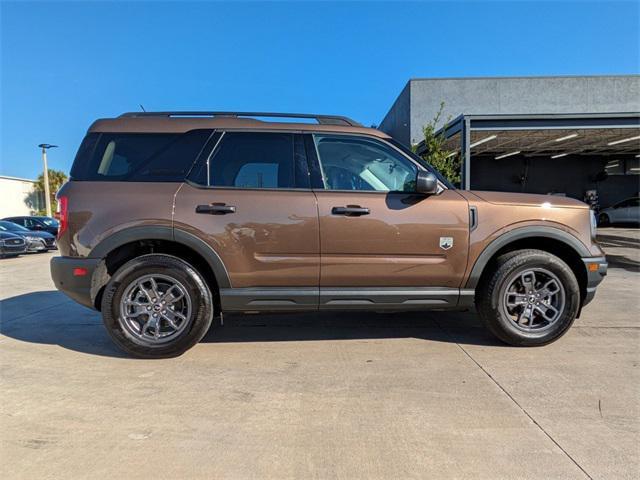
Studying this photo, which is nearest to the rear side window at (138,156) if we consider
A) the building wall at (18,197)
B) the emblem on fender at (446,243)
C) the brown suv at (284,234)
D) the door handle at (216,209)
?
the brown suv at (284,234)

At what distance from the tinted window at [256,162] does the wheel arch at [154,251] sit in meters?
0.57

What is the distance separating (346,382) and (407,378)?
1.62ft

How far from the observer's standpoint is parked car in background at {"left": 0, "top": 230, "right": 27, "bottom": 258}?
513 inches

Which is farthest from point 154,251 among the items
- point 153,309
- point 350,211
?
point 350,211

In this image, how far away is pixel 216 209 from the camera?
12.1ft

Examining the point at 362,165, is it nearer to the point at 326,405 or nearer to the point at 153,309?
the point at 326,405

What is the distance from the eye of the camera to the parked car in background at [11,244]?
13.0 metres

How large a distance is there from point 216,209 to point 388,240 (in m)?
1.56

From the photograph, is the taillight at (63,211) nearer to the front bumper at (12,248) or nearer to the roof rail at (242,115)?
the roof rail at (242,115)

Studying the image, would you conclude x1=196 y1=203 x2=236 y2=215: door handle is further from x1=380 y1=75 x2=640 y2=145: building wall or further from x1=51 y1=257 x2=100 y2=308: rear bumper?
x1=380 y1=75 x2=640 y2=145: building wall

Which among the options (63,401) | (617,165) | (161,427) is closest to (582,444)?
(161,427)

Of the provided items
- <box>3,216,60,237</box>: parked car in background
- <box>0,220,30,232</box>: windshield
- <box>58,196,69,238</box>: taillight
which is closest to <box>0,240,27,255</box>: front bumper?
<box>0,220,30,232</box>: windshield

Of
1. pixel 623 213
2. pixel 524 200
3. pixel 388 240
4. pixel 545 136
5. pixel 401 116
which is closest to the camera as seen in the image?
pixel 388 240

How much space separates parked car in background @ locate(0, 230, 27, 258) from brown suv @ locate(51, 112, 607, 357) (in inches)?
469
